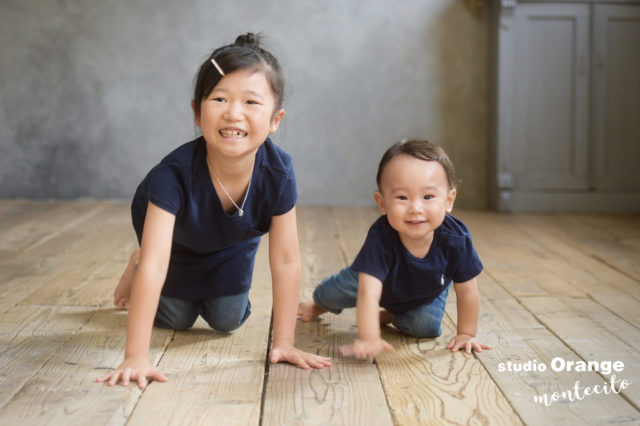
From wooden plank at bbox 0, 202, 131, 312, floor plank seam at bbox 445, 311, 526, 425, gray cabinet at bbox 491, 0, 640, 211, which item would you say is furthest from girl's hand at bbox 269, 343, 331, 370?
gray cabinet at bbox 491, 0, 640, 211

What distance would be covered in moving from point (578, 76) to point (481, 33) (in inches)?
23.1

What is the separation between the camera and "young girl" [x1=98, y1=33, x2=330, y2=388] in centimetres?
133

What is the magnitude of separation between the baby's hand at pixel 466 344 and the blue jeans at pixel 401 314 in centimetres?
7

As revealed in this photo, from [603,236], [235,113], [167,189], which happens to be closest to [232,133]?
[235,113]

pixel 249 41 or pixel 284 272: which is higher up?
pixel 249 41

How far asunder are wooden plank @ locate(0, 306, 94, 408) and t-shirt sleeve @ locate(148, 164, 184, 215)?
1.27 feet

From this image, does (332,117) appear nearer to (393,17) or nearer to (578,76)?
(393,17)

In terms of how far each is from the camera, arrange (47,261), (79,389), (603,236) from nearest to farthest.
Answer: (79,389) < (47,261) < (603,236)

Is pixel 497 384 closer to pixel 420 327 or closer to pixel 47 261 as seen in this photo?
pixel 420 327

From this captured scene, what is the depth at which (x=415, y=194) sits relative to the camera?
1402 millimetres

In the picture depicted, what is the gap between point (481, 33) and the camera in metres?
3.93

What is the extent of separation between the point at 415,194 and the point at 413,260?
15 centimetres

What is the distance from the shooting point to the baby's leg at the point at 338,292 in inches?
63.9

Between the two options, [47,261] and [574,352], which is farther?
[47,261]
